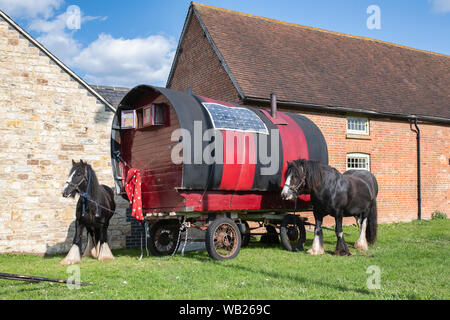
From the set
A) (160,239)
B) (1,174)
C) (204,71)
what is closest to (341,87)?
(204,71)

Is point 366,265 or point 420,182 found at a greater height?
point 420,182

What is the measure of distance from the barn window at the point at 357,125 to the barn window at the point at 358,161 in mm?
895

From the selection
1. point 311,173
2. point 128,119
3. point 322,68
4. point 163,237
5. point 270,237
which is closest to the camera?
point 311,173

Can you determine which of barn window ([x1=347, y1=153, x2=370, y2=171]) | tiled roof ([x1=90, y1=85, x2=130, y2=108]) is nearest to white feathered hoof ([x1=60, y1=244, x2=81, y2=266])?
tiled roof ([x1=90, y1=85, x2=130, y2=108])

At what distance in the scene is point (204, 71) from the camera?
1869 cm

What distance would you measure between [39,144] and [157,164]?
4.47 m

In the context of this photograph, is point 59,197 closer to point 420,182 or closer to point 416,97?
point 420,182

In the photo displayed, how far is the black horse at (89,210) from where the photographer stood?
9383 mm

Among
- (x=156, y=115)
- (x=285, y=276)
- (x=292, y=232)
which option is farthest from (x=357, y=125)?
(x=285, y=276)

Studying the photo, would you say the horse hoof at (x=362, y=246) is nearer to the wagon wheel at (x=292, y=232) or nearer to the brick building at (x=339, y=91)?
the wagon wheel at (x=292, y=232)

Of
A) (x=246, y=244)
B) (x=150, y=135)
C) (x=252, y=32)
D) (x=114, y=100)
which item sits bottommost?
(x=246, y=244)

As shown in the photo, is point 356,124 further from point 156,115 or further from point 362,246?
point 156,115

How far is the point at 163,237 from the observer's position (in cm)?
1098
